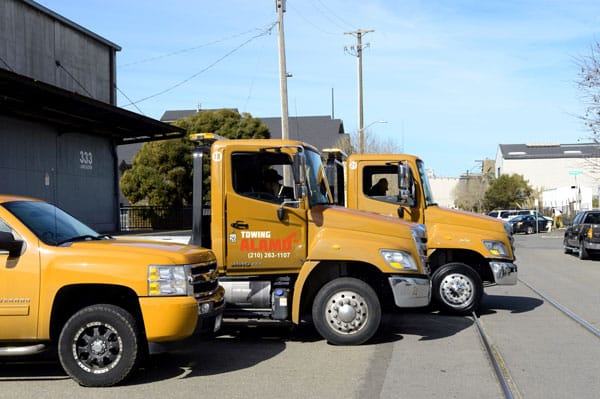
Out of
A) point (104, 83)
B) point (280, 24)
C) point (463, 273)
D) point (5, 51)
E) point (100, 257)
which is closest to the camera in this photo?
point (100, 257)

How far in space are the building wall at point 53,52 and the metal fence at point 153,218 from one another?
9485 millimetres

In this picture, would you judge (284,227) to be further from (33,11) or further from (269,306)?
(33,11)

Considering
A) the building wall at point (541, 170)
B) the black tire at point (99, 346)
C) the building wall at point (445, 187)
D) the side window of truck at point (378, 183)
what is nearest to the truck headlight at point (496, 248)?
the side window of truck at point (378, 183)

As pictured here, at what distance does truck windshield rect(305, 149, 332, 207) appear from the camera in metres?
8.87

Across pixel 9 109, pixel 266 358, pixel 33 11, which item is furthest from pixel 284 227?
pixel 33 11

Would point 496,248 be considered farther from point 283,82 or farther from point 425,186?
point 283,82

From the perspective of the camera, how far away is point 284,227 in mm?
8727

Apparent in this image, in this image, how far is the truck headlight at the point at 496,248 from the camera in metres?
11.0

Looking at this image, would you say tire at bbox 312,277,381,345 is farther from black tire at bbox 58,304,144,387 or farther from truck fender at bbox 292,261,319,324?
black tire at bbox 58,304,144,387

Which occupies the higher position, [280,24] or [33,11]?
[33,11]

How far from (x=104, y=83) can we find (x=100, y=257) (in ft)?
95.9

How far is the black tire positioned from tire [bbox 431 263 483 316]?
5938 millimetres

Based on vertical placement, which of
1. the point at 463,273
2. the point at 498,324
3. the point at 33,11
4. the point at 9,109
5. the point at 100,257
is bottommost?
the point at 498,324

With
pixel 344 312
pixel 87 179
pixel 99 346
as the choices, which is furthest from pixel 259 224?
pixel 87 179
